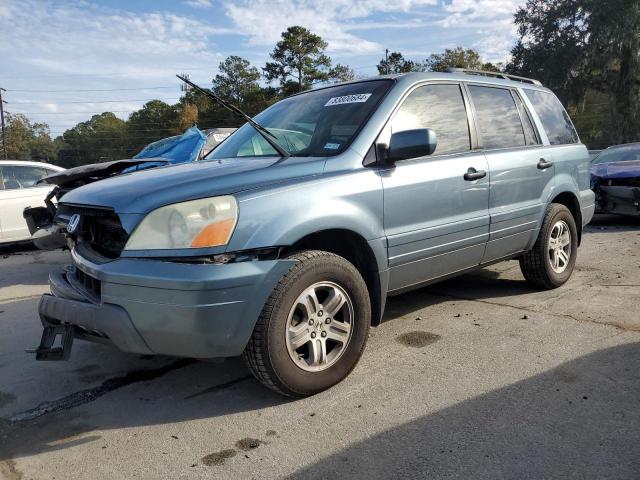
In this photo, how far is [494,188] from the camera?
4.08 m

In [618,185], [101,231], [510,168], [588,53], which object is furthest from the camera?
[588,53]

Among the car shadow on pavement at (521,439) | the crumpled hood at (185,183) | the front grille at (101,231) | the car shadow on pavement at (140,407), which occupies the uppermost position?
the crumpled hood at (185,183)

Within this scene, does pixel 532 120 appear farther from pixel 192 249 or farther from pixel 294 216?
pixel 192 249

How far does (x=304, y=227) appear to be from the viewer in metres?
2.87

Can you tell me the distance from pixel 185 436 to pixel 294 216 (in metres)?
1.26

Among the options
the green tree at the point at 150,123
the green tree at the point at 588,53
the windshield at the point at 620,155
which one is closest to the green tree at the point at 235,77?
the green tree at the point at 150,123

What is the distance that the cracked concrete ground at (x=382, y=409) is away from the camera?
7.79 ft

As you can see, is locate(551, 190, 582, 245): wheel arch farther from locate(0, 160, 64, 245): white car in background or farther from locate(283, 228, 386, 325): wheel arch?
locate(0, 160, 64, 245): white car in background

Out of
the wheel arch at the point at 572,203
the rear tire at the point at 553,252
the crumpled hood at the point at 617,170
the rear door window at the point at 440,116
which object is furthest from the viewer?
the crumpled hood at the point at 617,170

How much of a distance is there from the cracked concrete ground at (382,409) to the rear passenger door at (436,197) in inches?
22.8

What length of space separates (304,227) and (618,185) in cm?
776

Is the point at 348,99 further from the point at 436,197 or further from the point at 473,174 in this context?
the point at 473,174

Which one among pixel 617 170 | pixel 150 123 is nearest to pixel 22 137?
pixel 150 123

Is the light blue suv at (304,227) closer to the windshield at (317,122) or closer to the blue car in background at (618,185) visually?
the windshield at (317,122)
